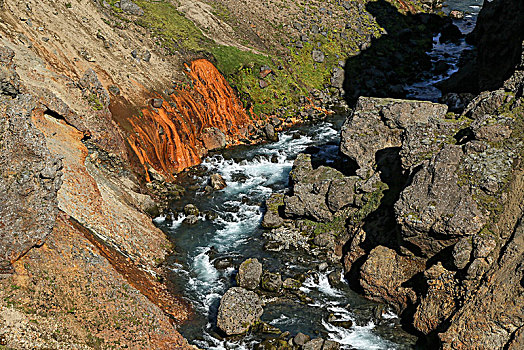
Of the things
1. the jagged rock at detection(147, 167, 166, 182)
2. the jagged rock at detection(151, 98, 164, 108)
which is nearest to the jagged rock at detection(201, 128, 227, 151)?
the jagged rock at detection(151, 98, 164, 108)

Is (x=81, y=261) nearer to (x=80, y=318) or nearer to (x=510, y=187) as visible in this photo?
(x=80, y=318)

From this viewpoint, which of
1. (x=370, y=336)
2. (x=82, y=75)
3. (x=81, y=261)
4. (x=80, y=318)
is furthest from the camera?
(x=82, y=75)

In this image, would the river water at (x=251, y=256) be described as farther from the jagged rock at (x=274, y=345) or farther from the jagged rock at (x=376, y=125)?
the jagged rock at (x=376, y=125)

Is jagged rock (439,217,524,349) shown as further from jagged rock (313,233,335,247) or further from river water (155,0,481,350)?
jagged rock (313,233,335,247)

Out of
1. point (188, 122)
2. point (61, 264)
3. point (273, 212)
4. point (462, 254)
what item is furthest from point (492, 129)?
point (188, 122)

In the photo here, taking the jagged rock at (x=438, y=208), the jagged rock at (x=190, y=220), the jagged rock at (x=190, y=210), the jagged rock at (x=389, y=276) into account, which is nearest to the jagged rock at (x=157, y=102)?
the jagged rock at (x=190, y=210)

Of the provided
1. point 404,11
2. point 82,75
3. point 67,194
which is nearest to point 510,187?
point 67,194
